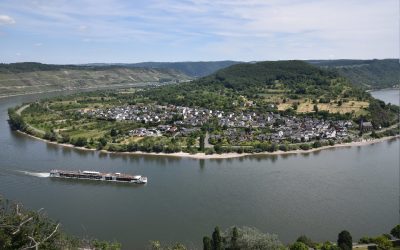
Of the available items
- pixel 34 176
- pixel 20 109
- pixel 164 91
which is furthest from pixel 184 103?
pixel 34 176

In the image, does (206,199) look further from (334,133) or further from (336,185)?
(334,133)

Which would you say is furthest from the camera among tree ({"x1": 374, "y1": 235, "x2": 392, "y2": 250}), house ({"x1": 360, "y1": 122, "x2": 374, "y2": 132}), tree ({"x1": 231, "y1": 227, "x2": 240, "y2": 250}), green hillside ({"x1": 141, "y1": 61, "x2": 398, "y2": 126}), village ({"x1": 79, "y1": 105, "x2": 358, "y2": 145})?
green hillside ({"x1": 141, "y1": 61, "x2": 398, "y2": 126})

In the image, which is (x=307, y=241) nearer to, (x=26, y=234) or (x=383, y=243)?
(x=383, y=243)

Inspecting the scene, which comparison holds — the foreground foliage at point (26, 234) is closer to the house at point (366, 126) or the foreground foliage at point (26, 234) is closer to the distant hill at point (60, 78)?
the house at point (366, 126)

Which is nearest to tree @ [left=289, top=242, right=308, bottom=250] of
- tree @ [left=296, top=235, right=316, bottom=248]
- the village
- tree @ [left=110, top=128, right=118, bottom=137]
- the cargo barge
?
tree @ [left=296, top=235, right=316, bottom=248]

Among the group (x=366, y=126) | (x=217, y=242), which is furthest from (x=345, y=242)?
(x=366, y=126)

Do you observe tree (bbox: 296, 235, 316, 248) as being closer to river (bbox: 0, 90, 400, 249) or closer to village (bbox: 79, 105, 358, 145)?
river (bbox: 0, 90, 400, 249)

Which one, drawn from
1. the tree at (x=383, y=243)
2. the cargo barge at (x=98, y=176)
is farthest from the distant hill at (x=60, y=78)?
the tree at (x=383, y=243)
